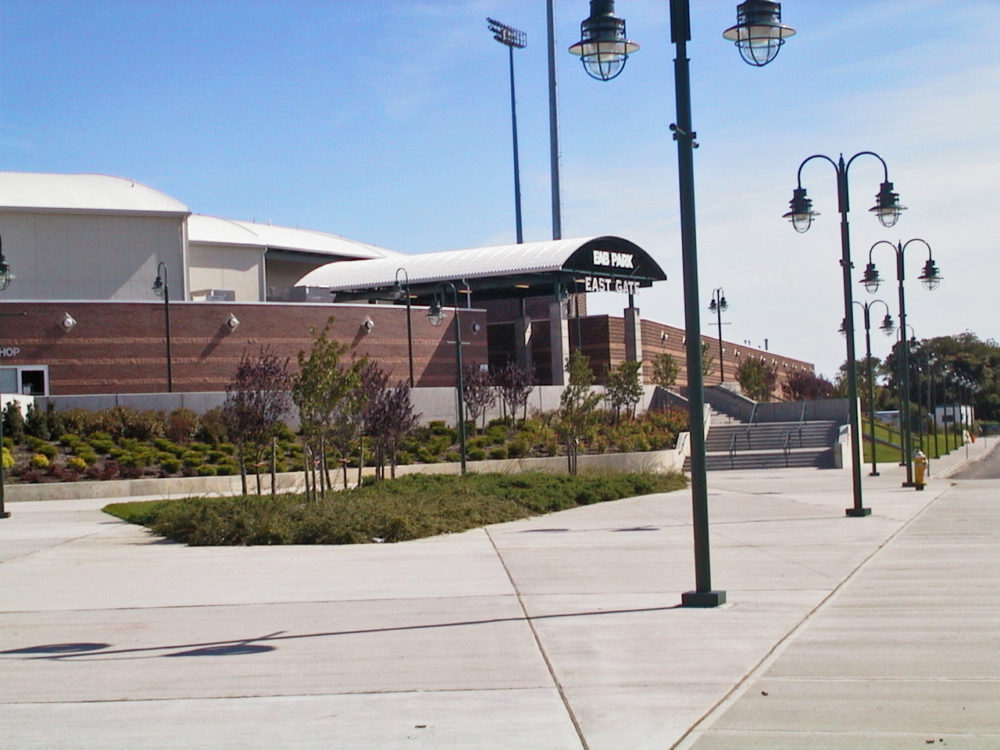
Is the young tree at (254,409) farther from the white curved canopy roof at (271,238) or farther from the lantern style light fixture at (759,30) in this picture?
the white curved canopy roof at (271,238)

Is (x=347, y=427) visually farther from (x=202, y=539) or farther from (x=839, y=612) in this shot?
(x=839, y=612)

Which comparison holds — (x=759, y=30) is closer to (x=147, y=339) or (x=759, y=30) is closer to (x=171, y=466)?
(x=171, y=466)

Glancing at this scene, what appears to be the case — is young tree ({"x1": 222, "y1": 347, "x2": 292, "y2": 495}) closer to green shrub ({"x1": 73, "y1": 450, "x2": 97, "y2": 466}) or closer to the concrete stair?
green shrub ({"x1": 73, "y1": 450, "x2": 97, "y2": 466})

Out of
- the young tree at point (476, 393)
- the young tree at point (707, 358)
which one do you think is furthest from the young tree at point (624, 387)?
the young tree at point (707, 358)

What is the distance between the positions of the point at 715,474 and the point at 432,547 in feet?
86.8

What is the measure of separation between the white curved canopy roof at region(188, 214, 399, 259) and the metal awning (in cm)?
524

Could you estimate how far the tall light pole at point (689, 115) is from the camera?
10758mm

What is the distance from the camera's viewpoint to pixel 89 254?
183ft

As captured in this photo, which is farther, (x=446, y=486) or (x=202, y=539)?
(x=446, y=486)

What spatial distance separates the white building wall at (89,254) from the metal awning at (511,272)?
9.94 meters

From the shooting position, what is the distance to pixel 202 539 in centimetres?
1739

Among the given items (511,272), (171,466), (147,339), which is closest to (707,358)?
(511,272)

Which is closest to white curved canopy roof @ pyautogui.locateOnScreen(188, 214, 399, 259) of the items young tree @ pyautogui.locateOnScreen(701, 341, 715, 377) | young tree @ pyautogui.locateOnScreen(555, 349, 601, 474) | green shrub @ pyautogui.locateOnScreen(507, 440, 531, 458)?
young tree @ pyautogui.locateOnScreen(701, 341, 715, 377)

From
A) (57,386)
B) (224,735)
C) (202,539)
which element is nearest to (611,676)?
(224,735)
